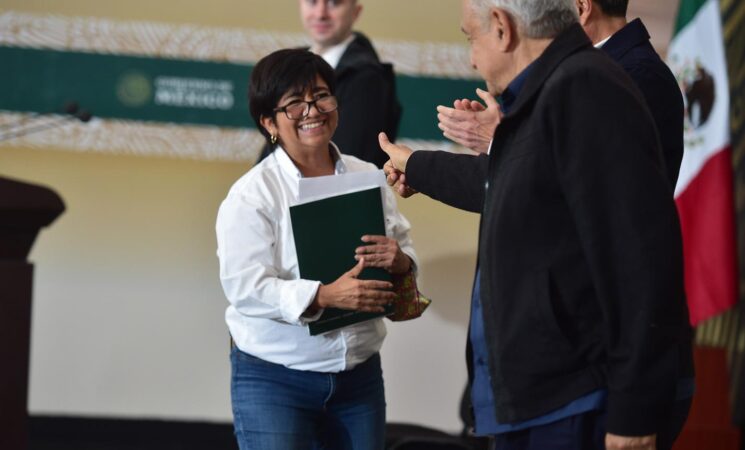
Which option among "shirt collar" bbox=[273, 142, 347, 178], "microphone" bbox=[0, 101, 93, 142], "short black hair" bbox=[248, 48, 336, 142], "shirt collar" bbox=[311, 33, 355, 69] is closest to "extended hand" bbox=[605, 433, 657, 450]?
"shirt collar" bbox=[273, 142, 347, 178]

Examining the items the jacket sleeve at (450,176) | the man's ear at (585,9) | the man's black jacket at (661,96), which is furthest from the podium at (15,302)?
the man's black jacket at (661,96)

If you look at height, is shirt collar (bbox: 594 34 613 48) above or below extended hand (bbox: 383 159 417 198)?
above

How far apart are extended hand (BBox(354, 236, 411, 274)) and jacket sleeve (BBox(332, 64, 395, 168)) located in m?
1.00

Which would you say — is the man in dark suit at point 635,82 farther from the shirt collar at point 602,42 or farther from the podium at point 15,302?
the podium at point 15,302

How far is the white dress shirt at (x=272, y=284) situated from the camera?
7.93 ft

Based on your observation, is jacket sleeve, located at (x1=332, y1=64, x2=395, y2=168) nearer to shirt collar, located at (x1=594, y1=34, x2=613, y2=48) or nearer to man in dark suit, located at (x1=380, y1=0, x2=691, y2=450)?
shirt collar, located at (x1=594, y1=34, x2=613, y2=48)

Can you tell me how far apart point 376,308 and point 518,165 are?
819mm

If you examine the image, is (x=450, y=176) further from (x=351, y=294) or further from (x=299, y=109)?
(x=299, y=109)

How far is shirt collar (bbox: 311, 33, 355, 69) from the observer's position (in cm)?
376

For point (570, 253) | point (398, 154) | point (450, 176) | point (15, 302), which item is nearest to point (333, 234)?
point (398, 154)

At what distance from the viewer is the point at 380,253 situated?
2455 millimetres

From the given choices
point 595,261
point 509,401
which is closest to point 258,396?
point 509,401

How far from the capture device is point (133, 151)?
4.72 meters

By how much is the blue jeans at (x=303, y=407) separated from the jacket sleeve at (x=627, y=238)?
99 centimetres
